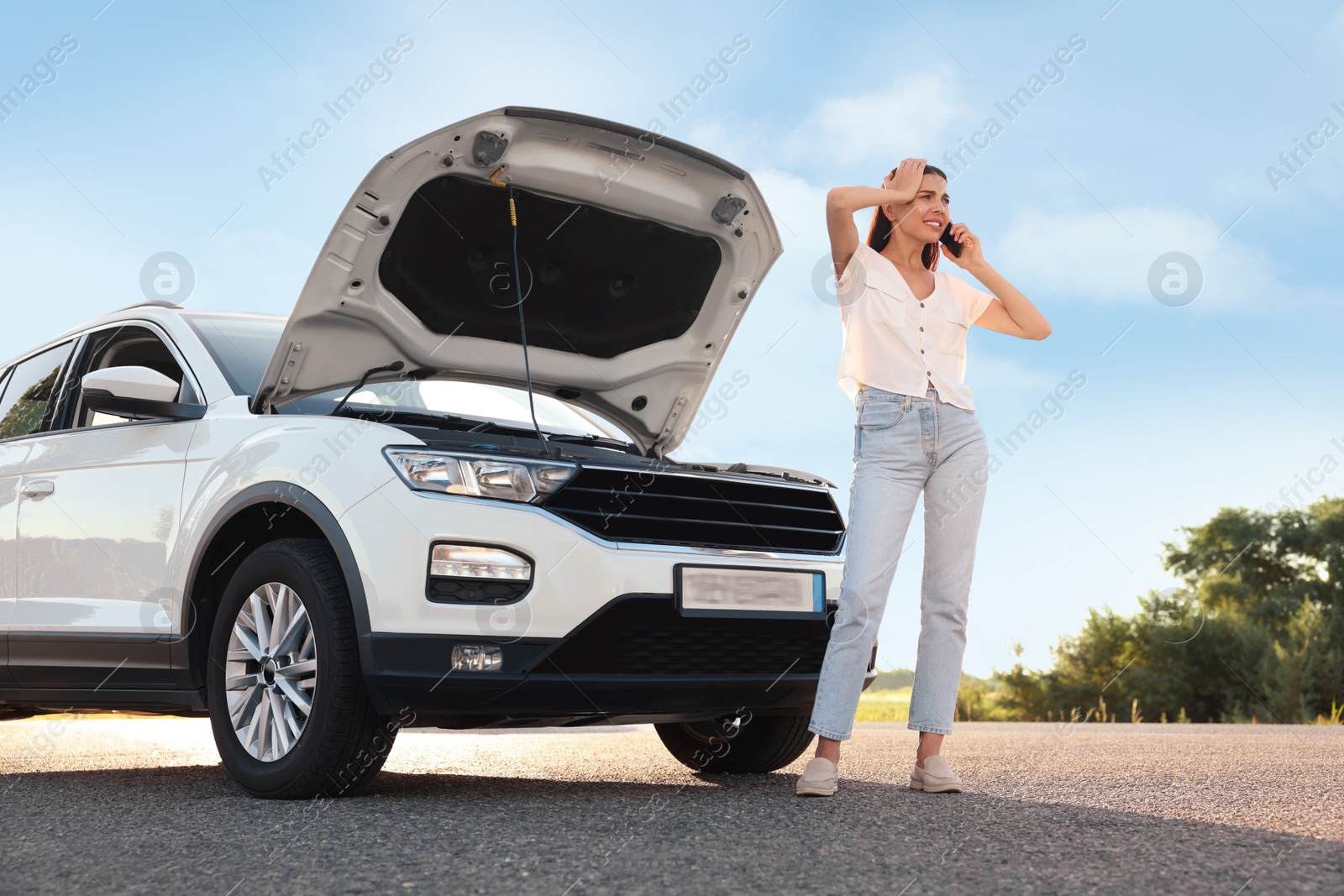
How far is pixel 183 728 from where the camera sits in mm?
9164

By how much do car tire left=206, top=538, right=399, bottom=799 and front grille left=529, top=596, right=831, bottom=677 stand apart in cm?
57

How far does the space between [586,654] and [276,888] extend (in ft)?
4.28

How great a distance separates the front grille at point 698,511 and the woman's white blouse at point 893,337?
1.71 feet

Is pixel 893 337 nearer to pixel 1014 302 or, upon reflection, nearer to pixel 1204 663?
pixel 1014 302

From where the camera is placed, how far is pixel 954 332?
413 cm

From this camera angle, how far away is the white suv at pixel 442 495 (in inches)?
142

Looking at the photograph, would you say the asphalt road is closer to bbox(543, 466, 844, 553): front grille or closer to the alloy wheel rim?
the alloy wheel rim

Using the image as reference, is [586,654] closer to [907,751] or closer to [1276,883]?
[1276,883]

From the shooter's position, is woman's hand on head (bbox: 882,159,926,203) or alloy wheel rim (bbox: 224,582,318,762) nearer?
alloy wheel rim (bbox: 224,582,318,762)

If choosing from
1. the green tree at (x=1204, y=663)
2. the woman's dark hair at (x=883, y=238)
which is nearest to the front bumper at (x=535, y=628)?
the woman's dark hair at (x=883, y=238)

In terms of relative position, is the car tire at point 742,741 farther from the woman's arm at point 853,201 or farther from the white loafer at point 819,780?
the woman's arm at point 853,201

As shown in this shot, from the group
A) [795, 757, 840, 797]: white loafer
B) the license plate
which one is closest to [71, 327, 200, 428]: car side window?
the license plate

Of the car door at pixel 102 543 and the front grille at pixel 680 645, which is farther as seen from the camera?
the car door at pixel 102 543

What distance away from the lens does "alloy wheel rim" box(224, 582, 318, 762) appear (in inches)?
148
